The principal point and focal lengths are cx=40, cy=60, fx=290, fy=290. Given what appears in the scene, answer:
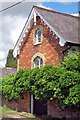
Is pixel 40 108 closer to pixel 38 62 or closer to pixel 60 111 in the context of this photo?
pixel 60 111

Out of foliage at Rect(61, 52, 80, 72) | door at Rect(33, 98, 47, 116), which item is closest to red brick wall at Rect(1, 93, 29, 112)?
door at Rect(33, 98, 47, 116)

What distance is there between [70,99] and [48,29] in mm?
6976

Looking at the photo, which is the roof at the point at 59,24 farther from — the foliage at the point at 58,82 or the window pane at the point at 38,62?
the foliage at the point at 58,82

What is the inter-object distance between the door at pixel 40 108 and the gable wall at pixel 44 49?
9.45ft

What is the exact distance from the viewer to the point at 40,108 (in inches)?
800

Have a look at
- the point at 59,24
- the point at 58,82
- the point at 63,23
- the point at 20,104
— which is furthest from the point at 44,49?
the point at 58,82

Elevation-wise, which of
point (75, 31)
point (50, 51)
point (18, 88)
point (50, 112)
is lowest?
point (50, 112)

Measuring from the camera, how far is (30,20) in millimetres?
21766

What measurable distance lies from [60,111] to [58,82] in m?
3.29

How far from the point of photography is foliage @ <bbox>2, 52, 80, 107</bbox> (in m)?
14.7

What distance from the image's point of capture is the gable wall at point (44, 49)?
19562 millimetres

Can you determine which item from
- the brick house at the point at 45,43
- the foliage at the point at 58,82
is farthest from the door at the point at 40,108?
the foliage at the point at 58,82

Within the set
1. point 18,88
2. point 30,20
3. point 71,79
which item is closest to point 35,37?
point 30,20

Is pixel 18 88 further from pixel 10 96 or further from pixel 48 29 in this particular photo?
pixel 48 29
